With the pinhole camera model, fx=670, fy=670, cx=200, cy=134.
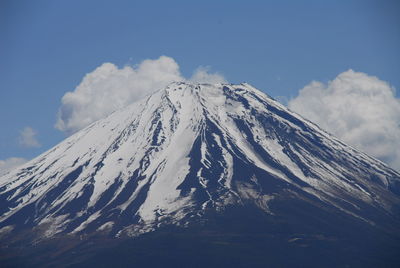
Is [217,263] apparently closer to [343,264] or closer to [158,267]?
[158,267]

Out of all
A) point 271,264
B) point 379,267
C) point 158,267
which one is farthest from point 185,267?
point 379,267

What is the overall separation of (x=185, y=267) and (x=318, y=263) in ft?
129

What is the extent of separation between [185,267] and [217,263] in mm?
9536

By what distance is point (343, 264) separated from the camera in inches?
7854

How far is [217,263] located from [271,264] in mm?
15909

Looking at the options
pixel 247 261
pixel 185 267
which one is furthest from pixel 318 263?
pixel 185 267

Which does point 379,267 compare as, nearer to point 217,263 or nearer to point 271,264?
point 271,264

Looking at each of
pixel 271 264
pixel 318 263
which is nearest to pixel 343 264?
pixel 318 263

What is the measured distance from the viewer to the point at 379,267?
650 ft

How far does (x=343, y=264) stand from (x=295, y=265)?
49.4ft

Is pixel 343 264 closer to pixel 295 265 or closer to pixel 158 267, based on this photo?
pixel 295 265

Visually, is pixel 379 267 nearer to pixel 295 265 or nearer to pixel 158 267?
pixel 295 265

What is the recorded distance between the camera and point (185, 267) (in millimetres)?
197875

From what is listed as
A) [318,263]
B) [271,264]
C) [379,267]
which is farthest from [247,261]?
[379,267]
